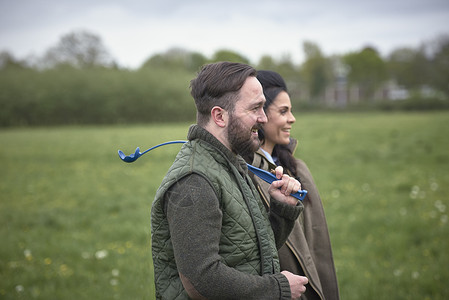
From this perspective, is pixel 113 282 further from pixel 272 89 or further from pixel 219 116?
pixel 219 116

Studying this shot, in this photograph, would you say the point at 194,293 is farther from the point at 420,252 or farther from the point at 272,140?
the point at 420,252

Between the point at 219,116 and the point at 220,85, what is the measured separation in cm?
16

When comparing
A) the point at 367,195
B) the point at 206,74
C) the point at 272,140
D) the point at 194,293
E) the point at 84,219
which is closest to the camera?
the point at 194,293

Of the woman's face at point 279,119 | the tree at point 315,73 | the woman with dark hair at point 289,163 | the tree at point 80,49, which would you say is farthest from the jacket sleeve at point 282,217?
the tree at point 315,73

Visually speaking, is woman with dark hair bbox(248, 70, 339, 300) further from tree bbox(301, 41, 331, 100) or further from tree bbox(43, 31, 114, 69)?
tree bbox(301, 41, 331, 100)

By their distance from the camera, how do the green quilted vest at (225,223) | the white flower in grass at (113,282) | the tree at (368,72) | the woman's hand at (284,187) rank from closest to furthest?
the green quilted vest at (225,223) < the woman's hand at (284,187) < the white flower in grass at (113,282) < the tree at (368,72)

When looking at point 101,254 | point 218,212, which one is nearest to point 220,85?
point 218,212

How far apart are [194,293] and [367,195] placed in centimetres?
816

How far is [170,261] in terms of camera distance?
2047 millimetres

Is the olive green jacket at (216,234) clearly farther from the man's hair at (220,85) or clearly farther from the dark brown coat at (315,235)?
the dark brown coat at (315,235)

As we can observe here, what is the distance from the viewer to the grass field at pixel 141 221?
519cm

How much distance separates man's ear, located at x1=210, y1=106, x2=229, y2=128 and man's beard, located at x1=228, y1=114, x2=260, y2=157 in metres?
0.03

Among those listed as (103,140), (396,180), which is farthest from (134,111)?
(396,180)

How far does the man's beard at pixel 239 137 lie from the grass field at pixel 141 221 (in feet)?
10.9
